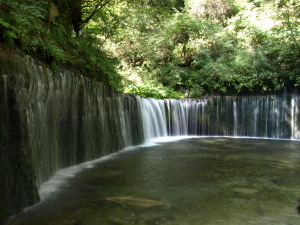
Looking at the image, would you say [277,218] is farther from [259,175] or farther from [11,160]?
[11,160]

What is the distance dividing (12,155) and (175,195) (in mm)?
2401

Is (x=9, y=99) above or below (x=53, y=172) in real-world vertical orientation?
above

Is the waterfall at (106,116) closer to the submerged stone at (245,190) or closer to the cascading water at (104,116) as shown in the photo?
the cascading water at (104,116)

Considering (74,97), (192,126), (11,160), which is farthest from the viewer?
(192,126)

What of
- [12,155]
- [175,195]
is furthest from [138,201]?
[12,155]

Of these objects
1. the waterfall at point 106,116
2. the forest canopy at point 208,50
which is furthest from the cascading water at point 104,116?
the forest canopy at point 208,50

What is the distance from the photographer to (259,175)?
18.2ft

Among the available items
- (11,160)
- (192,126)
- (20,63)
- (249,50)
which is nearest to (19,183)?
(11,160)

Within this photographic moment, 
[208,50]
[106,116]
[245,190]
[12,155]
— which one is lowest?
[245,190]

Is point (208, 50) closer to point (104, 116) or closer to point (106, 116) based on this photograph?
point (106, 116)

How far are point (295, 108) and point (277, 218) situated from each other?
1192 centimetres

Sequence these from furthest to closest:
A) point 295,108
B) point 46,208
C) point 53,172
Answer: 1. point 295,108
2. point 53,172
3. point 46,208

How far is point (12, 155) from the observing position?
11.0 feet

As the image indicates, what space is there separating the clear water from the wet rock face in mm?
183
